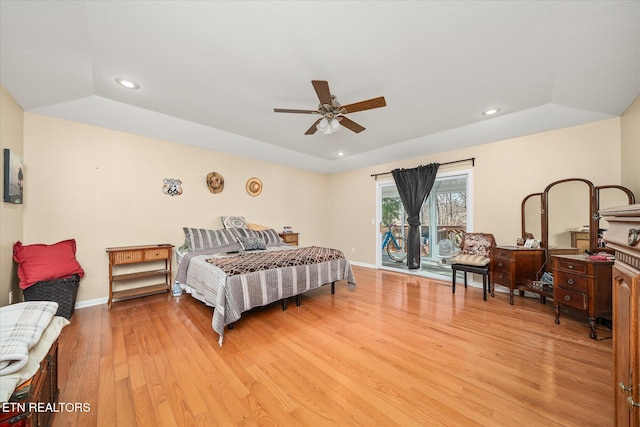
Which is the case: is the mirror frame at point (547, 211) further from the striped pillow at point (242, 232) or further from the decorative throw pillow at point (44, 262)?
the decorative throw pillow at point (44, 262)

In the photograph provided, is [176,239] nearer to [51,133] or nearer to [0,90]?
[51,133]

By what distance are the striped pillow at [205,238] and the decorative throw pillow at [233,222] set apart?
300 millimetres

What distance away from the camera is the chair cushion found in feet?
11.3

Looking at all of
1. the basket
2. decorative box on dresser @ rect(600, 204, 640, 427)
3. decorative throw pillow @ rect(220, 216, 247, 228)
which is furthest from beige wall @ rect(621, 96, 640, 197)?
the basket

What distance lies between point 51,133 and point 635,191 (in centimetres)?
707

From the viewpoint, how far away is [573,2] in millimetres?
1580

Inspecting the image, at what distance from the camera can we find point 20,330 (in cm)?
105

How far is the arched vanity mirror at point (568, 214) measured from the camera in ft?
9.86

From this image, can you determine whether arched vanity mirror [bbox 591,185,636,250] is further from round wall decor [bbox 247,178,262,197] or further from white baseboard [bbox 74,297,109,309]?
white baseboard [bbox 74,297,109,309]

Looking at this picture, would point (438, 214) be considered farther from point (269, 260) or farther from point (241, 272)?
point (241, 272)

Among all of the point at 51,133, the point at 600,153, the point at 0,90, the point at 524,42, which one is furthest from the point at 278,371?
the point at 600,153

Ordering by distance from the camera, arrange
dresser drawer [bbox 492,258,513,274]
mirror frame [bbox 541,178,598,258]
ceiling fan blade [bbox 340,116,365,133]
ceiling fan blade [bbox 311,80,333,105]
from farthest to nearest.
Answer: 1. dresser drawer [bbox 492,258,513,274]
2. mirror frame [bbox 541,178,598,258]
3. ceiling fan blade [bbox 340,116,365,133]
4. ceiling fan blade [bbox 311,80,333,105]

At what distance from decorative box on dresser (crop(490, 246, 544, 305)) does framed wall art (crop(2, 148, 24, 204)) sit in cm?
589

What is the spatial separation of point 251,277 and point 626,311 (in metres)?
2.63
